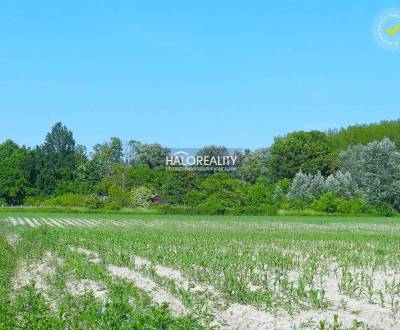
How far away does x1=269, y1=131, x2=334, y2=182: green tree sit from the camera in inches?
3757

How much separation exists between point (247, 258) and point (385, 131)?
301ft

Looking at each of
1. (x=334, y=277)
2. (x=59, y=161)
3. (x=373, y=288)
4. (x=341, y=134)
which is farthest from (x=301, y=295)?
(x=341, y=134)

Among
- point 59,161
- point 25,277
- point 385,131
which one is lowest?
point 25,277

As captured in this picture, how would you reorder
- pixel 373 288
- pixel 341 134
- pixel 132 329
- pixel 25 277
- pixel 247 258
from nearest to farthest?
1. pixel 132 329
2. pixel 373 288
3. pixel 25 277
4. pixel 247 258
5. pixel 341 134

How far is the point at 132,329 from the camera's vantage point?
7941 mm

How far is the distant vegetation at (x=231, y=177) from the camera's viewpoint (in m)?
73.9

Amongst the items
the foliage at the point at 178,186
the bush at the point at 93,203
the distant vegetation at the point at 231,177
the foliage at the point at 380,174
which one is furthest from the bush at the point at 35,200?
the foliage at the point at 380,174

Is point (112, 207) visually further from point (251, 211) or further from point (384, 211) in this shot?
point (384, 211)

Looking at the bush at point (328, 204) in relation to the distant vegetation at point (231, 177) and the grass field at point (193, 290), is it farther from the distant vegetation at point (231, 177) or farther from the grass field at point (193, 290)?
→ the grass field at point (193, 290)

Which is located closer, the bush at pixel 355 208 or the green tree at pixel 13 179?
the bush at pixel 355 208

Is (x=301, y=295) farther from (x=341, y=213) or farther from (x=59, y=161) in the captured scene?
(x=59, y=161)

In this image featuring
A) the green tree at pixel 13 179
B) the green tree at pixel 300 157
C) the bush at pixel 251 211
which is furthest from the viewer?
the green tree at pixel 13 179

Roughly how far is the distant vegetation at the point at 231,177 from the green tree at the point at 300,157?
161 mm

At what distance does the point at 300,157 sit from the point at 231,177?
12777 mm
